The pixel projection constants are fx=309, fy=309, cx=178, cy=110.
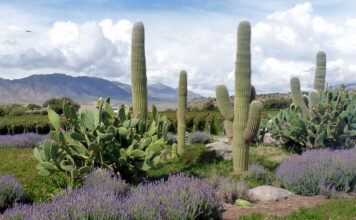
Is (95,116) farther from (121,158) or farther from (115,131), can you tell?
(121,158)

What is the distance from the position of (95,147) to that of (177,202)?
8.35 ft

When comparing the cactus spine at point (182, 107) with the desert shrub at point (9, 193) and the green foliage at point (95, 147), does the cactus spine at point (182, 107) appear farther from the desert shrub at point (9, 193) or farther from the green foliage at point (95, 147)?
the desert shrub at point (9, 193)

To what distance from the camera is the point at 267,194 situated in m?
5.93

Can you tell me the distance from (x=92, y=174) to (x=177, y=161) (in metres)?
4.39

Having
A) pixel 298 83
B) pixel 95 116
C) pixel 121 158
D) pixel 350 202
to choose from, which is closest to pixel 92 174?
pixel 121 158

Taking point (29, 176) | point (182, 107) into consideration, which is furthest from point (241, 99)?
point (29, 176)

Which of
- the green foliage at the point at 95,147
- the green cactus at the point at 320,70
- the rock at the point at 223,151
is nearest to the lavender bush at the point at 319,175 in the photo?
the green foliage at the point at 95,147

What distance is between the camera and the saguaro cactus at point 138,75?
8.21 m

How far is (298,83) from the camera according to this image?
12.1 m

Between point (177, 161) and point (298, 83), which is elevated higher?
point (298, 83)

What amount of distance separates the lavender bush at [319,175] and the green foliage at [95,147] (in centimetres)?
276

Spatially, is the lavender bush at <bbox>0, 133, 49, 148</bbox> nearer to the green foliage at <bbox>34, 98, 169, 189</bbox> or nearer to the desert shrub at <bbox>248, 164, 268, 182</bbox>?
the green foliage at <bbox>34, 98, 169, 189</bbox>

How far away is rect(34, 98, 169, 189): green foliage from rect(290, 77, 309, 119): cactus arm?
7.47 metres

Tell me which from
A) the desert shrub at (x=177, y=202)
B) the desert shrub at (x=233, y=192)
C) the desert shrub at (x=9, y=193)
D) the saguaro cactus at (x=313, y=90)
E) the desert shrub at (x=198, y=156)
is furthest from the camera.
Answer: the saguaro cactus at (x=313, y=90)
